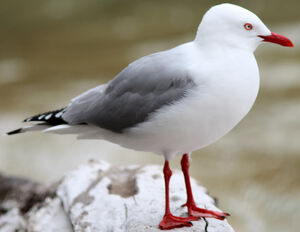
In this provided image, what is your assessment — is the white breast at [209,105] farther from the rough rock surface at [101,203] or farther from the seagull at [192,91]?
the rough rock surface at [101,203]

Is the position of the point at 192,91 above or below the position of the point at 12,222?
above

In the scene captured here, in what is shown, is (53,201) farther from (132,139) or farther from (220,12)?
(220,12)

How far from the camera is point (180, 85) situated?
7.72 feet

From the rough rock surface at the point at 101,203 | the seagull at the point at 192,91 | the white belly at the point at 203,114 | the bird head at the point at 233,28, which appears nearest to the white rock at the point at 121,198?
the rough rock surface at the point at 101,203

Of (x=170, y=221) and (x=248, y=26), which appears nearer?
(x=248, y=26)

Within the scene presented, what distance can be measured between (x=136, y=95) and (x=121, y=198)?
2.71ft

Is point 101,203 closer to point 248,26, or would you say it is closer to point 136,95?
point 136,95

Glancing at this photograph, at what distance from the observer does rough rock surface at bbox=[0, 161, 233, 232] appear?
283cm

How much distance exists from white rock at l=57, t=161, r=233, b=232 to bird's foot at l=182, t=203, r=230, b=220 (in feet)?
0.15

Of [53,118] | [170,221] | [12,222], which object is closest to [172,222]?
[170,221]

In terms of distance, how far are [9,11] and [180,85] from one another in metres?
11.5

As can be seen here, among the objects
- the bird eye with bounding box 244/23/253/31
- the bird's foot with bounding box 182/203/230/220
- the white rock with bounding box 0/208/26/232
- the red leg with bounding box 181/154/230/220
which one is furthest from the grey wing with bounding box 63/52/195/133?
the white rock with bounding box 0/208/26/232

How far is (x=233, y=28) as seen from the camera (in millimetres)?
2367

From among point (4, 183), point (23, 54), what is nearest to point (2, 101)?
point (23, 54)
